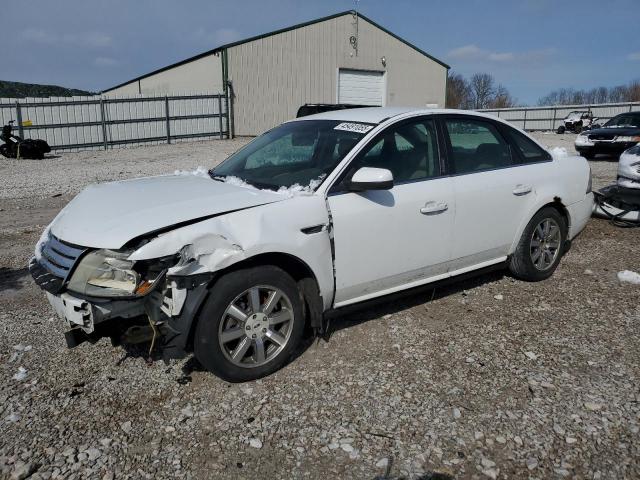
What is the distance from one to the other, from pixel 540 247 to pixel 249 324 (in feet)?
10.1

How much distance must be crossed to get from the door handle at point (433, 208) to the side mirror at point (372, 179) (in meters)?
0.53

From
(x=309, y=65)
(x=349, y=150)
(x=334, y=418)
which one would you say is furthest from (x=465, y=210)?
(x=309, y=65)

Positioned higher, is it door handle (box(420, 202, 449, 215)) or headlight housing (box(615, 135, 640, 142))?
headlight housing (box(615, 135, 640, 142))

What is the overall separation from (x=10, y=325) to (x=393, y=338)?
298 centimetres

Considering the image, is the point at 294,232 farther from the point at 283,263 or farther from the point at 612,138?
the point at 612,138

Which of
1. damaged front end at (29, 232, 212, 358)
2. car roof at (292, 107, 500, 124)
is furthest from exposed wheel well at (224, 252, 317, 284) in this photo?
car roof at (292, 107, 500, 124)

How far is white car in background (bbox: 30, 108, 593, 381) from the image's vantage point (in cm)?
294

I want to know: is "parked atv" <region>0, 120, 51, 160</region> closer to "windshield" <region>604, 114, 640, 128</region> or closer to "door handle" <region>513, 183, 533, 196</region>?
"door handle" <region>513, 183, 533, 196</region>

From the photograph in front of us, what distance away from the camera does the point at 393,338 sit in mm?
3895

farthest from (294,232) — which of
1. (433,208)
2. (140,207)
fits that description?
(433,208)

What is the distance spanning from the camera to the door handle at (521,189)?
455 centimetres

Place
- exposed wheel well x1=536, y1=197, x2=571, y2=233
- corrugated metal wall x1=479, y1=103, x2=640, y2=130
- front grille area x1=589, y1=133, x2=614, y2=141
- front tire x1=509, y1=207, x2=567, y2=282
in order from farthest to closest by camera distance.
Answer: corrugated metal wall x1=479, y1=103, x2=640, y2=130
front grille area x1=589, y1=133, x2=614, y2=141
exposed wheel well x1=536, y1=197, x2=571, y2=233
front tire x1=509, y1=207, x2=567, y2=282

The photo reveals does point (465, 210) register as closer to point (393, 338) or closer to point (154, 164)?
point (393, 338)

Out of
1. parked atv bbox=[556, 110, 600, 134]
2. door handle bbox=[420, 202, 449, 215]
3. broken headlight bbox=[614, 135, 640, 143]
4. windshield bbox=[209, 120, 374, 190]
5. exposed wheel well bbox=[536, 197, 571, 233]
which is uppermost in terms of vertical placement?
parked atv bbox=[556, 110, 600, 134]
